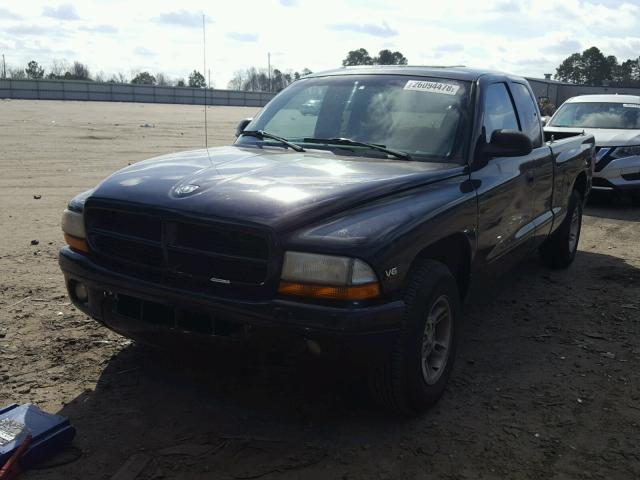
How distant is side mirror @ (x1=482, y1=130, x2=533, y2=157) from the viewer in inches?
157

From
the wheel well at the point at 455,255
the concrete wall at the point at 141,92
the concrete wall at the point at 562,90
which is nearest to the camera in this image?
the wheel well at the point at 455,255

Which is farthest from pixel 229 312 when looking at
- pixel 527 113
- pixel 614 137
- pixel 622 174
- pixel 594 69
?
pixel 594 69

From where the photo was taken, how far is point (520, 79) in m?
5.40

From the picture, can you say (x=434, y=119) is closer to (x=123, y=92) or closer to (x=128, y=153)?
(x=128, y=153)

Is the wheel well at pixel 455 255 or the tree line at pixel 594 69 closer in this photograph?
the wheel well at pixel 455 255

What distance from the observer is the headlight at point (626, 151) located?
10000 mm

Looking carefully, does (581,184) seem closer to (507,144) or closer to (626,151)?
(507,144)

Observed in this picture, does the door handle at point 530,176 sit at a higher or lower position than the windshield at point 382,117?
lower

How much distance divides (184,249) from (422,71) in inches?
91.9

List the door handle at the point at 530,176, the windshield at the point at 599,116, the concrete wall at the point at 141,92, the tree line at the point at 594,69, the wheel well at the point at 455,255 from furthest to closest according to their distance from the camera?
the tree line at the point at 594,69 < the concrete wall at the point at 141,92 < the windshield at the point at 599,116 < the door handle at the point at 530,176 < the wheel well at the point at 455,255

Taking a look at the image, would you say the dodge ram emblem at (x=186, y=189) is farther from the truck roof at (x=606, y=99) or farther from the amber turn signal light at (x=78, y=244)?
the truck roof at (x=606, y=99)

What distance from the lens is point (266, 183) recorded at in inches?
128

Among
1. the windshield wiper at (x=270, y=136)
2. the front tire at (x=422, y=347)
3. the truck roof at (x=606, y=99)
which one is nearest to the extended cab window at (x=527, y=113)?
the windshield wiper at (x=270, y=136)

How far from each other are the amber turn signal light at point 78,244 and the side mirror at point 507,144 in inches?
95.9
